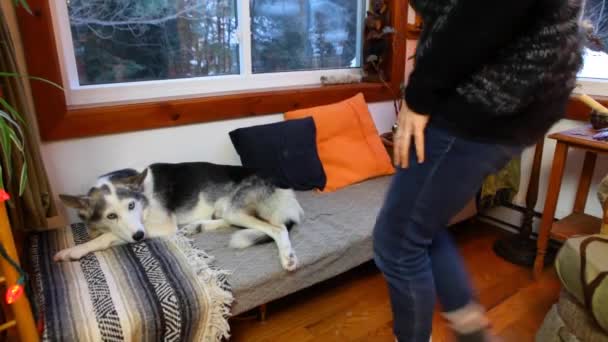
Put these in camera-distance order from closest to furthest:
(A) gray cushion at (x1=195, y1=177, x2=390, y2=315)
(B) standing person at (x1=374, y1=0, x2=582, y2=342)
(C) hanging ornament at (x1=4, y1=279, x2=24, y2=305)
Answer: (B) standing person at (x1=374, y1=0, x2=582, y2=342), (C) hanging ornament at (x1=4, y1=279, x2=24, y2=305), (A) gray cushion at (x1=195, y1=177, x2=390, y2=315)

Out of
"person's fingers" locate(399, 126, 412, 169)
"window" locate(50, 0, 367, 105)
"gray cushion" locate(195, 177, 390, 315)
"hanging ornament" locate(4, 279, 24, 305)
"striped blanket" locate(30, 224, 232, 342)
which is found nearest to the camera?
"person's fingers" locate(399, 126, 412, 169)

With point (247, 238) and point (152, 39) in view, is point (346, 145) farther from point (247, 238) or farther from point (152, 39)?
point (152, 39)

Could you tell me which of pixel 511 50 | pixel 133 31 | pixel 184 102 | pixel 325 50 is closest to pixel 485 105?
pixel 511 50

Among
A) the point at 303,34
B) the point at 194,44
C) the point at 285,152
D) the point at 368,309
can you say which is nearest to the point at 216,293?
the point at 368,309

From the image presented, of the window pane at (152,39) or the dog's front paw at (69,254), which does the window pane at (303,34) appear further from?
the dog's front paw at (69,254)

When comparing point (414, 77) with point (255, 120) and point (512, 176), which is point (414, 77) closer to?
point (255, 120)

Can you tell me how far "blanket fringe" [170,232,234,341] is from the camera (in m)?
1.24

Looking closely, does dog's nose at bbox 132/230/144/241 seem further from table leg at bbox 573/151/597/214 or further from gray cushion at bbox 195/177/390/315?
table leg at bbox 573/151/597/214

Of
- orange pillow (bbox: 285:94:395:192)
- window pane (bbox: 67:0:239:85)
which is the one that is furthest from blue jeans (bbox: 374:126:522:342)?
window pane (bbox: 67:0:239:85)

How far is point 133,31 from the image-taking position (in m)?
1.82

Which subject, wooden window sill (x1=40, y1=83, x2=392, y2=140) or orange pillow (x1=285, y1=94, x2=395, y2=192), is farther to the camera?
orange pillow (x1=285, y1=94, x2=395, y2=192)

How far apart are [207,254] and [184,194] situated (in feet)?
1.18

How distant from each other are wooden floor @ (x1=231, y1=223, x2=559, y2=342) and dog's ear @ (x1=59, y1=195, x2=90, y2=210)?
26.8 inches

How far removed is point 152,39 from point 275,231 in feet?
3.44
